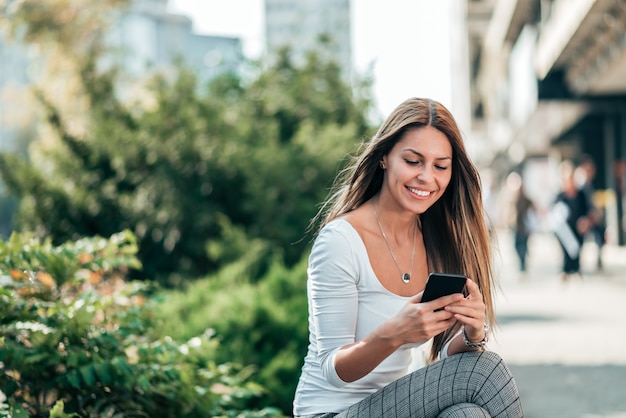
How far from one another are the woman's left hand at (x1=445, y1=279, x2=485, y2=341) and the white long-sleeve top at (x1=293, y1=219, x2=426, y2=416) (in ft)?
0.64

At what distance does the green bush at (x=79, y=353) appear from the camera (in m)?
3.17

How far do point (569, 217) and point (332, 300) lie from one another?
12.8m

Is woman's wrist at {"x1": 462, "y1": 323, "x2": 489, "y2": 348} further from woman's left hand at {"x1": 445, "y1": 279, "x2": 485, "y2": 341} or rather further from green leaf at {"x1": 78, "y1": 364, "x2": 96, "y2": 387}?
green leaf at {"x1": 78, "y1": 364, "x2": 96, "y2": 387}

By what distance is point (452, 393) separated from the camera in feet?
8.65

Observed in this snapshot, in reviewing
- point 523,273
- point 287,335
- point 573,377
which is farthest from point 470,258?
point 523,273

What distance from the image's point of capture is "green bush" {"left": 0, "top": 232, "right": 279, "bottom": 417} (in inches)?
125

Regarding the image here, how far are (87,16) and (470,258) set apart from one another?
1449cm

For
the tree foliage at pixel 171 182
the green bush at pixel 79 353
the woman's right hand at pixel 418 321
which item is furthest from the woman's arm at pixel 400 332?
the tree foliage at pixel 171 182

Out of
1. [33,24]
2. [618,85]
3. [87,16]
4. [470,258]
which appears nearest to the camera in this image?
[470,258]

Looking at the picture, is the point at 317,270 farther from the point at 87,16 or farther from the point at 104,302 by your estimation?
the point at 87,16

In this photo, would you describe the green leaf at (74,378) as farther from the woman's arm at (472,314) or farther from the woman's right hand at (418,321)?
the woman's arm at (472,314)

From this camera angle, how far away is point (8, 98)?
766 inches

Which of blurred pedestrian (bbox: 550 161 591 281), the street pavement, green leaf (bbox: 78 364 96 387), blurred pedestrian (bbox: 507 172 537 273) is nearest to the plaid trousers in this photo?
the street pavement

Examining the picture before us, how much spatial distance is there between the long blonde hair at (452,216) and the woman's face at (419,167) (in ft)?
0.19
